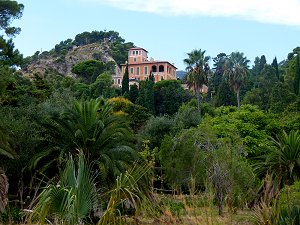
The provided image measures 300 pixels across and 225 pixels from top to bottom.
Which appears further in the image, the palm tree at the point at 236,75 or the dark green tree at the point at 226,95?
the dark green tree at the point at 226,95

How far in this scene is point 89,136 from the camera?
16.4 meters

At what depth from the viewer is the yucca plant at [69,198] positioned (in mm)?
4215

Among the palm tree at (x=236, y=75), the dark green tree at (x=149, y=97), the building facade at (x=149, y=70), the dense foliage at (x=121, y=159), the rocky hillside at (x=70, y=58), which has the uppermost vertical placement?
the rocky hillside at (x=70, y=58)

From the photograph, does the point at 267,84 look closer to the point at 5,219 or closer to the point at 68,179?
the point at 5,219

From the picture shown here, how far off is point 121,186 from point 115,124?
41.1ft

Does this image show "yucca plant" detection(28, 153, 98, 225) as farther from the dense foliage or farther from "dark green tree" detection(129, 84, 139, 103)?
"dark green tree" detection(129, 84, 139, 103)

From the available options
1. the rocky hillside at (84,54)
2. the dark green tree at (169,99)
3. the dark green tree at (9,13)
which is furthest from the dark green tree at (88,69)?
the dark green tree at (9,13)

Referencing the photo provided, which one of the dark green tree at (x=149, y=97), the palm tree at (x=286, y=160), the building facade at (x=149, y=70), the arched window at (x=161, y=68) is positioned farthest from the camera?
the arched window at (x=161, y=68)

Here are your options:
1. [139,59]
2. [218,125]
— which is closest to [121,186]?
[218,125]

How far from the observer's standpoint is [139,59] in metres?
99.7

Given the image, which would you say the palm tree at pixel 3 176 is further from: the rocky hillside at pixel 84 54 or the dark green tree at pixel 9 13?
the rocky hillside at pixel 84 54

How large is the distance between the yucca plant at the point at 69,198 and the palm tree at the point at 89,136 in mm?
11475

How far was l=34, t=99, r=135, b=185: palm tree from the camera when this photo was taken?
16.2 metres

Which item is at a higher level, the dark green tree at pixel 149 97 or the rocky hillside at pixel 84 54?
the rocky hillside at pixel 84 54
